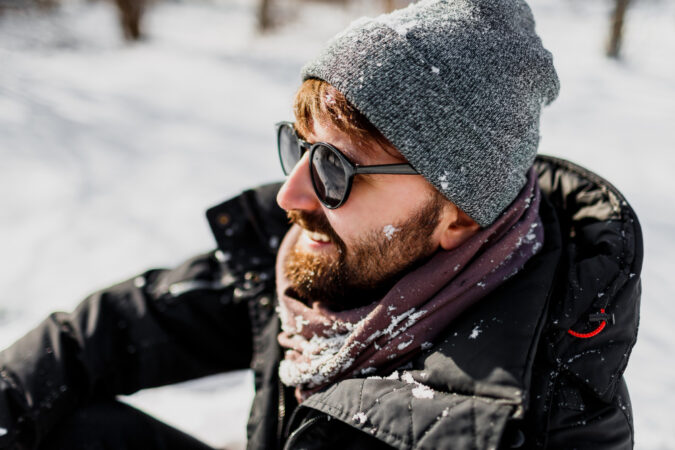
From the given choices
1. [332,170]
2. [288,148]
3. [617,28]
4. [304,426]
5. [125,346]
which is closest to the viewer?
[304,426]

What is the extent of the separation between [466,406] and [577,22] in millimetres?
9140

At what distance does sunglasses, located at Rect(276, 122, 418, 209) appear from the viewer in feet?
3.99

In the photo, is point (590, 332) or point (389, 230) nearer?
point (590, 332)

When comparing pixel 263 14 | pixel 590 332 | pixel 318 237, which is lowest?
pixel 590 332

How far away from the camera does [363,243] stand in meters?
1.36

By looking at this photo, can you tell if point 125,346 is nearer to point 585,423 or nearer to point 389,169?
point 389,169

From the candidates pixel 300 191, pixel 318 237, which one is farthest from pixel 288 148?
pixel 318 237

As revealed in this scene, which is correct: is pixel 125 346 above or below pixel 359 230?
below

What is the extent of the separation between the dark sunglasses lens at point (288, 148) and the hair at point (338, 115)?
0.43ft

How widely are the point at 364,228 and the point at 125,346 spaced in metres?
1.11

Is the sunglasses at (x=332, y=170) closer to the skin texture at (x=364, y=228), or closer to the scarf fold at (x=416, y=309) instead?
the skin texture at (x=364, y=228)

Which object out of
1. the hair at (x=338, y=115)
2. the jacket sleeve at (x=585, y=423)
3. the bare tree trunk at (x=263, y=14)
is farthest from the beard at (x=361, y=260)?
the bare tree trunk at (x=263, y=14)

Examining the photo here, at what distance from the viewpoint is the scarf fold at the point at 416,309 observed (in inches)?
48.2

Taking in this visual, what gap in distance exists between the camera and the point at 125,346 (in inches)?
67.7
